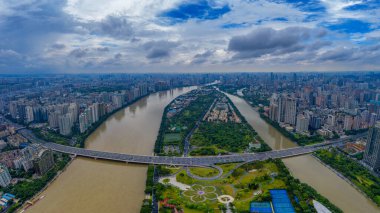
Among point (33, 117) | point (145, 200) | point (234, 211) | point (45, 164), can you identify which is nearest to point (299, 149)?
point (234, 211)

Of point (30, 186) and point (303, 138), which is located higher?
point (303, 138)

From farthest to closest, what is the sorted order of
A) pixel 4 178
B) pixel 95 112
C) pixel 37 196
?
pixel 95 112 → pixel 4 178 → pixel 37 196

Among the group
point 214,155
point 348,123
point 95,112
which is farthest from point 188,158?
point 348,123

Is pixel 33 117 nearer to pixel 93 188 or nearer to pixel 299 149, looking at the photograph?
pixel 93 188

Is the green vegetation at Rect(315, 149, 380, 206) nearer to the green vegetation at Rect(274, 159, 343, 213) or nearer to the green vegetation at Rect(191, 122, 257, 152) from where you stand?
the green vegetation at Rect(274, 159, 343, 213)

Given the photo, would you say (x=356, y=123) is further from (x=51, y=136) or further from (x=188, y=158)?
(x=51, y=136)

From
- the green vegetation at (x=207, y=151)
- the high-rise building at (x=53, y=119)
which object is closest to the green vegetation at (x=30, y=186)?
the green vegetation at (x=207, y=151)

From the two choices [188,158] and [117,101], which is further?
[117,101]
